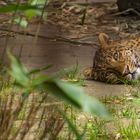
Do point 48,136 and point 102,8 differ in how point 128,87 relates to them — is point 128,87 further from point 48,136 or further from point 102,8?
point 102,8

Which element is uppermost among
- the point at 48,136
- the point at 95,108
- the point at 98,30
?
the point at 95,108

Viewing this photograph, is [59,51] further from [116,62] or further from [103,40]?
[116,62]

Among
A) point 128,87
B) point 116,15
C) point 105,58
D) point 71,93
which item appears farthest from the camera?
point 116,15

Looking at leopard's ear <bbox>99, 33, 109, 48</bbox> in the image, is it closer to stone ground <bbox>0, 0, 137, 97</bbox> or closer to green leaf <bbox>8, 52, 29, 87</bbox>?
stone ground <bbox>0, 0, 137, 97</bbox>

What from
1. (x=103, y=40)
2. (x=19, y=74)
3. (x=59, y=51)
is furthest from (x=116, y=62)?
(x=19, y=74)

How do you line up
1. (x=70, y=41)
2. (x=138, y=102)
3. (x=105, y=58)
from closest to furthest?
(x=138, y=102), (x=105, y=58), (x=70, y=41)

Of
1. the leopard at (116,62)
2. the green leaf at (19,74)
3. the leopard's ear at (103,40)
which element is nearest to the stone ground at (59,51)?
the leopard at (116,62)

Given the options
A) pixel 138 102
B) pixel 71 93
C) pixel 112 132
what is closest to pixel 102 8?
pixel 138 102

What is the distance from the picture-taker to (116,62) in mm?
4992

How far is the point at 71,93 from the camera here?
4.04 ft

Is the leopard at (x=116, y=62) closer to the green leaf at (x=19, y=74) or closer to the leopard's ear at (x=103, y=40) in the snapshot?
the leopard's ear at (x=103, y=40)

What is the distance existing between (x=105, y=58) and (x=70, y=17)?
3235 mm

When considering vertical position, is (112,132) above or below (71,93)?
below

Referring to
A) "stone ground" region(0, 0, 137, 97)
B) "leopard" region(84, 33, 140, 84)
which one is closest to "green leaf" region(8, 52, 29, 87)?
"stone ground" region(0, 0, 137, 97)
